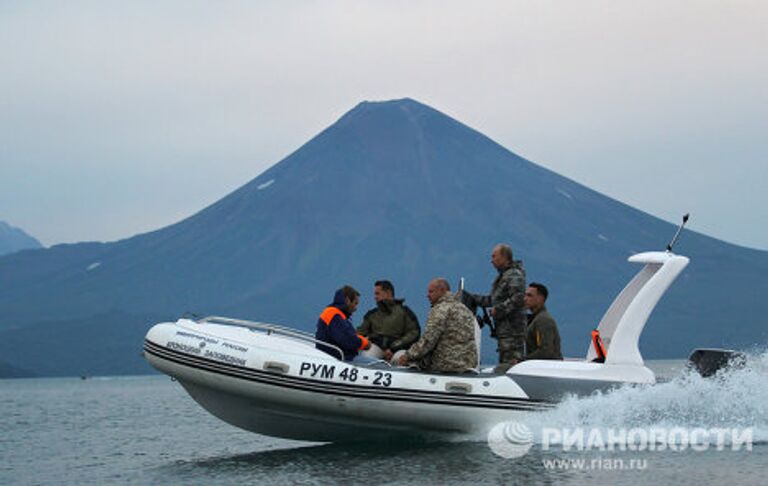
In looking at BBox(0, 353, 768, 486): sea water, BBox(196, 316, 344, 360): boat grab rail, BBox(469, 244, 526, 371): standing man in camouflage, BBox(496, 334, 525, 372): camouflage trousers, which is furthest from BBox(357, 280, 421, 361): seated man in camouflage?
BBox(0, 353, 768, 486): sea water

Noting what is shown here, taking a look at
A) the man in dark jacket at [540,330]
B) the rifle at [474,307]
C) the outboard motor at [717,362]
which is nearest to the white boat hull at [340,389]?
→ the man in dark jacket at [540,330]

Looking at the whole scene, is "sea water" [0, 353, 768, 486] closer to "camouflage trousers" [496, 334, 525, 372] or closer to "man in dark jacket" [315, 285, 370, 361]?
"camouflage trousers" [496, 334, 525, 372]

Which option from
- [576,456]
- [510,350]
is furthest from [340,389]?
[576,456]

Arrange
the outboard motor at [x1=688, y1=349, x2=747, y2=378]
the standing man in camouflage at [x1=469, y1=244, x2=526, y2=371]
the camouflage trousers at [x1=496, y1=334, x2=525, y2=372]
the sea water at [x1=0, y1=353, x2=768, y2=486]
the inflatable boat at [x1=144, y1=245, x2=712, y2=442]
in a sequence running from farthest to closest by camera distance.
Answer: the camouflage trousers at [x1=496, y1=334, x2=525, y2=372] < the outboard motor at [x1=688, y1=349, x2=747, y2=378] < the inflatable boat at [x1=144, y1=245, x2=712, y2=442] < the standing man in camouflage at [x1=469, y1=244, x2=526, y2=371] < the sea water at [x1=0, y1=353, x2=768, y2=486]

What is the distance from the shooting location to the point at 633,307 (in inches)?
620

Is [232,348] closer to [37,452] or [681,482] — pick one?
[681,482]

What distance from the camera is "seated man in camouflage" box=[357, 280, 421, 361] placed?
16203 mm

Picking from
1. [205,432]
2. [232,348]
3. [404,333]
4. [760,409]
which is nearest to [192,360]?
[232,348]

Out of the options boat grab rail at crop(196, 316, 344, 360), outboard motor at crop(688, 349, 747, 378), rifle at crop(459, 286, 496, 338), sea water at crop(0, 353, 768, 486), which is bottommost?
sea water at crop(0, 353, 768, 486)

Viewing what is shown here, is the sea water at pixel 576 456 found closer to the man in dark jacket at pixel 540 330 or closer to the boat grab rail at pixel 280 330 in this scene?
the man in dark jacket at pixel 540 330

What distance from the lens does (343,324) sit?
1577cm

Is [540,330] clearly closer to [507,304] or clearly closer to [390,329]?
[507,304]

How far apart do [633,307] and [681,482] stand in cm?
260

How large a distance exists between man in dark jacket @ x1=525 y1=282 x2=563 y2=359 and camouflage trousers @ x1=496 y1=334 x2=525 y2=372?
86 mm
